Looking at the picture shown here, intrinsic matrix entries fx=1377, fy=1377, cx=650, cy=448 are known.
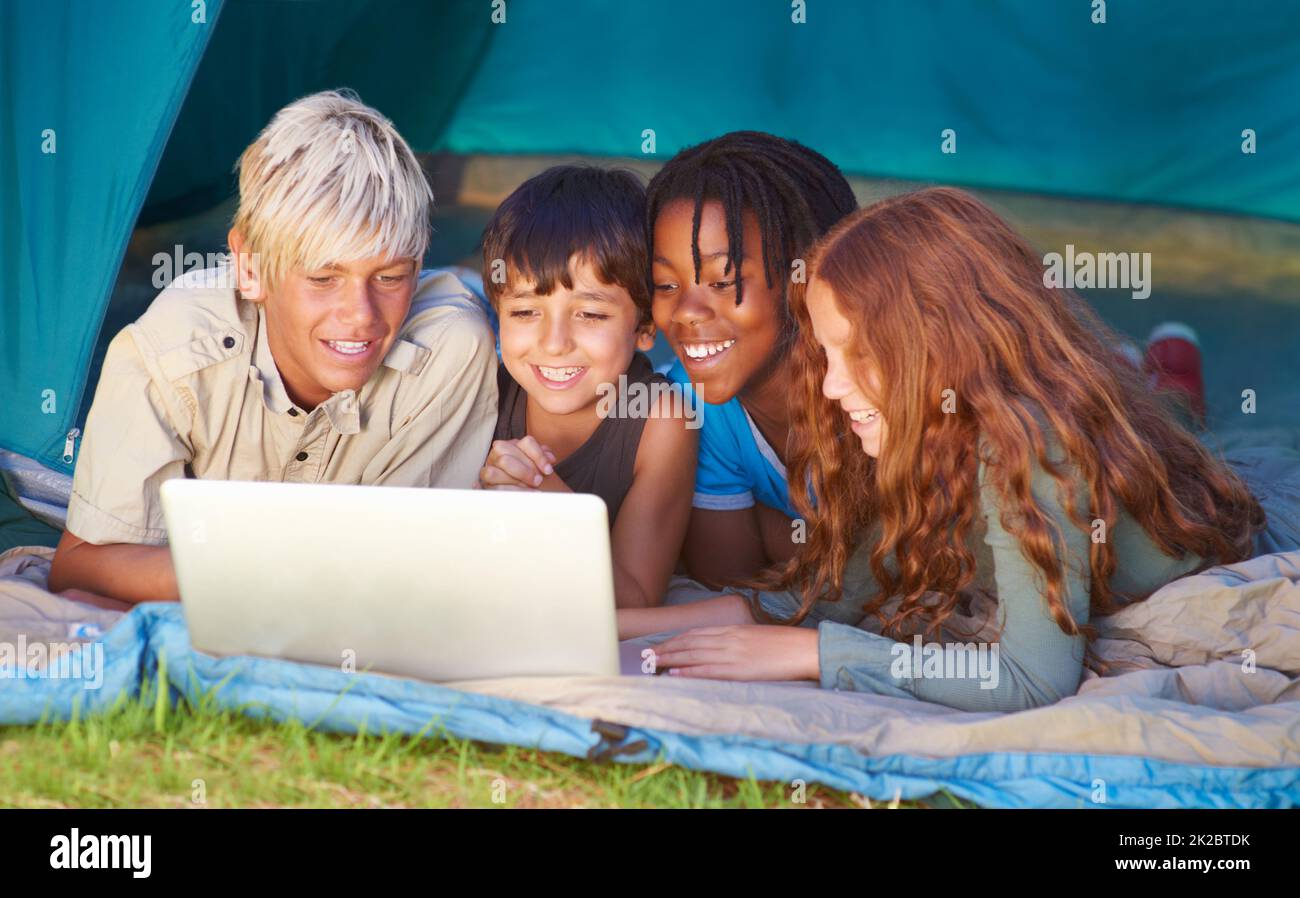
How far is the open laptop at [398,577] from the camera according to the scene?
4.63 feet

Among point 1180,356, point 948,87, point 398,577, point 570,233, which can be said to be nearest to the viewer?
point 398,577

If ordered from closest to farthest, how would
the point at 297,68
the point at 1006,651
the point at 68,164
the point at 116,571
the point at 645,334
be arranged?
1. the point at 1006,651
2. the point at 116,571
3. the point at 645,334
4. the point at 68,164
5. the point at 297,68

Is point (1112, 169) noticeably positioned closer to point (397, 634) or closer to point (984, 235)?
point (984, 235)

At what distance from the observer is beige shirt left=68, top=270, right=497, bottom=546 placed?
6.36 feet

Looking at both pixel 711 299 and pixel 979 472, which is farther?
pixel 711 299

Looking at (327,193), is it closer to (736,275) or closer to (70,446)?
(736,275)

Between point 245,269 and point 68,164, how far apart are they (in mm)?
519

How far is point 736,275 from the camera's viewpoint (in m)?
2.04

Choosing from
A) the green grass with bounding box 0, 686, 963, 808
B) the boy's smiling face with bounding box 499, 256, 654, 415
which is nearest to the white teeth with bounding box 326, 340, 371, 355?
the boy's smiling face with bounding box 499, 256, 654, 415

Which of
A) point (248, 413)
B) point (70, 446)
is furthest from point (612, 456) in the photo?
point (70, 446)

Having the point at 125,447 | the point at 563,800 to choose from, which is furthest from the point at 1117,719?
the point at 125,447

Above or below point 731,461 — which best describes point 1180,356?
above
